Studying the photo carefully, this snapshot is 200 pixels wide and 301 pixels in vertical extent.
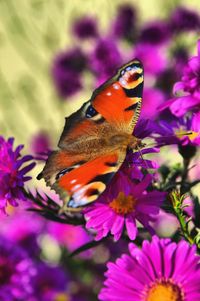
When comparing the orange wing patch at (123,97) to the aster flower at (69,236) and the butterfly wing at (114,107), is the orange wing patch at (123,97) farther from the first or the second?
the aster flower at (69,236)

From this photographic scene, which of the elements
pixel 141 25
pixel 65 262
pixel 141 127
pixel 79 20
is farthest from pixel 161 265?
pixel 79 20

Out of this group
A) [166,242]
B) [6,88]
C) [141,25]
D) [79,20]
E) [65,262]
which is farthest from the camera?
[6,88]

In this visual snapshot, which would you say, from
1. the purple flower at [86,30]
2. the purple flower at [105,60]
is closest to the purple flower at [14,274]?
the purple flower at [105,60]

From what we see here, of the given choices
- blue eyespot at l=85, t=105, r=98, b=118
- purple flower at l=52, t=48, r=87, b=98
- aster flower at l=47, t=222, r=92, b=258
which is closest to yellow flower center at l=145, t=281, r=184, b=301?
blue eyespot at l=85, t=105, r=98, b=118

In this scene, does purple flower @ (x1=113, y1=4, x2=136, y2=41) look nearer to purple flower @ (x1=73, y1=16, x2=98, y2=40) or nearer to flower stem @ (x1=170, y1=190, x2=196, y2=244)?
purple flower @ (x1=73, y1=16, x2=98, y2=40)

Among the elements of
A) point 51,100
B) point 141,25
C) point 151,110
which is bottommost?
point 51,100

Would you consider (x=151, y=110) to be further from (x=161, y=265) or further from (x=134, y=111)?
(x=161, y=265)

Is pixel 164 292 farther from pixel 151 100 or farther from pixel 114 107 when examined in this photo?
pixel 151 100
